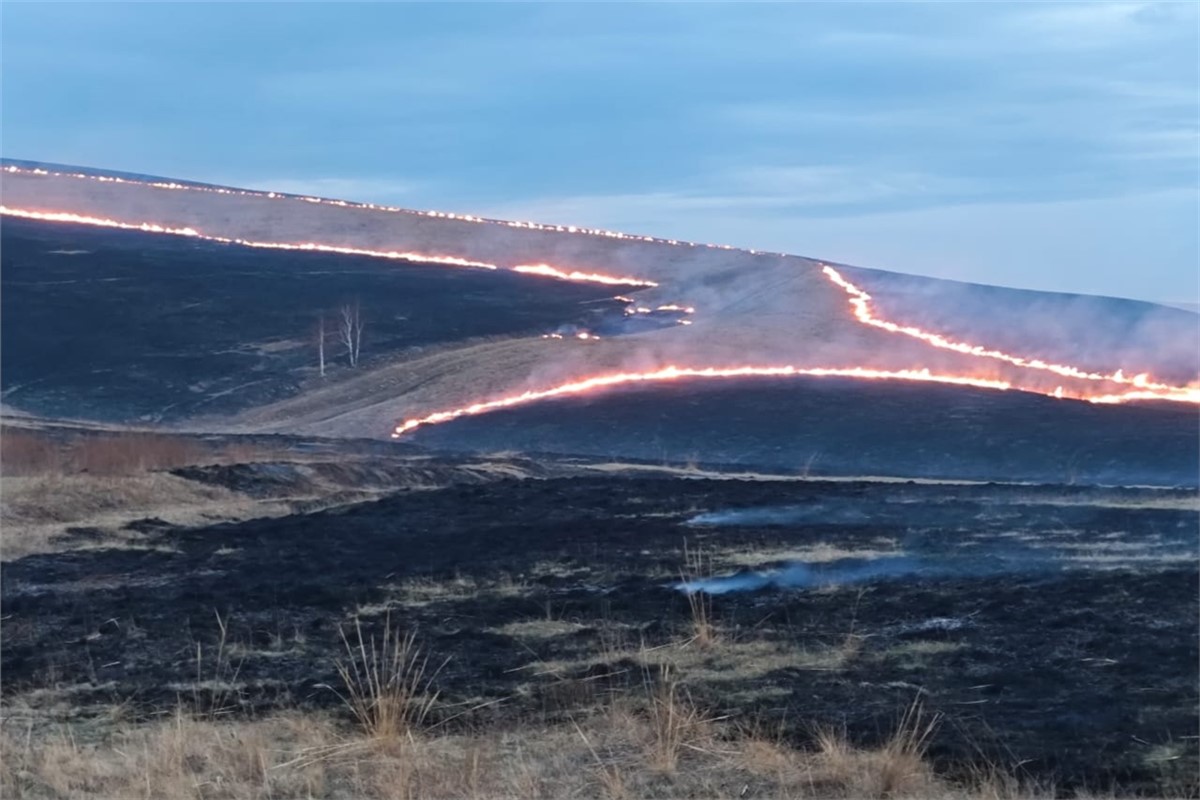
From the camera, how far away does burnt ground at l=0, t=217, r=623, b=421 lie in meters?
49.0

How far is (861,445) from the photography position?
34219mm

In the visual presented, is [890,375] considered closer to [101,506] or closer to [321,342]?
[321,342]

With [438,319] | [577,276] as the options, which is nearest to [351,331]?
[438,319]

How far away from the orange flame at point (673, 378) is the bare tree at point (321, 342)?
9.55 meters

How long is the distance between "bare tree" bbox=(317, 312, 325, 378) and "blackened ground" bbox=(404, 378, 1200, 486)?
1143cm

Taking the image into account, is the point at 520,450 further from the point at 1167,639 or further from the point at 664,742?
the point at 664,742

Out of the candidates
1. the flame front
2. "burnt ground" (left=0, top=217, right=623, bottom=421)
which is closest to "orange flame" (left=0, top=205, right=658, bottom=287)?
"burnt ground" (left=0, top=217, right=623, bottom=421)

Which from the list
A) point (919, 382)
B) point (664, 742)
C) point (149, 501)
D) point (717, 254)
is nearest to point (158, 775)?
point (664, 742)

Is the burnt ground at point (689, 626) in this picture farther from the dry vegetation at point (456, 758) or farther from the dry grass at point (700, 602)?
the dry vegetation at point (456, 758)

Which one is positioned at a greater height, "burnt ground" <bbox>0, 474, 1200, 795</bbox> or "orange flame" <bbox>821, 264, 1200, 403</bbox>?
"orange flame" <bbox>821, 264, 1200, 403</bbox>

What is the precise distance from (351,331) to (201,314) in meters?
7.80

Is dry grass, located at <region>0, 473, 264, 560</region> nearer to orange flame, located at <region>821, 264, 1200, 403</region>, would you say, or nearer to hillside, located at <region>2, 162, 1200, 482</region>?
hillside, located at <region>2, 162, 1200, 482</region>

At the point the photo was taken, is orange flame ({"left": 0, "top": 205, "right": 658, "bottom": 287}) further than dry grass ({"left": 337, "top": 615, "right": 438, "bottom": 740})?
Yes

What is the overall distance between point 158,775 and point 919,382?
35.7 m
